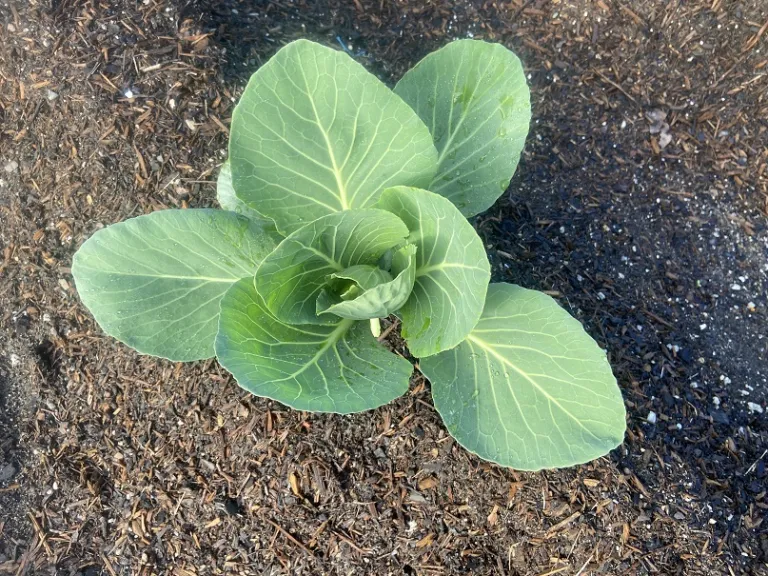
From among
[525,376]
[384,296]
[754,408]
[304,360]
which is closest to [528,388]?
[525,376]

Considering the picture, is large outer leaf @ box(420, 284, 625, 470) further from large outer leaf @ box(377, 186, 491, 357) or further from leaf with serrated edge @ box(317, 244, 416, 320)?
leaf with serrated edge @ box(317, 244, 416, 320)

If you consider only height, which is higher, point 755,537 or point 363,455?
point 755,537

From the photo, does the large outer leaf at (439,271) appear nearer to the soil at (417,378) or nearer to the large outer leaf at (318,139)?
the large outer leaf at (318,139)

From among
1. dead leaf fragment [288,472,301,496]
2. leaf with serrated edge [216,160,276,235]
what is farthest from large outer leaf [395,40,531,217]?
dead leaf fragment [288,472,301,496]

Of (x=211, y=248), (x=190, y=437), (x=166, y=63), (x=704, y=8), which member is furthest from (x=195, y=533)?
(x=704, y=8)

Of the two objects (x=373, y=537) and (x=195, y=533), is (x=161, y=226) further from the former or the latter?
(x=373, y=537)

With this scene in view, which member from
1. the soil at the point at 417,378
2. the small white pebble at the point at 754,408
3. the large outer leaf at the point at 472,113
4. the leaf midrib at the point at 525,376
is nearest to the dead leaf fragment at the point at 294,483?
the soil at the point at 417,378
